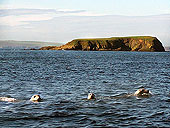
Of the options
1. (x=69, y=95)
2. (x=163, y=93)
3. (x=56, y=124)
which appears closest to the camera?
(x=56, y=124)

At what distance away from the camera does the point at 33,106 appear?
20094 millimetres

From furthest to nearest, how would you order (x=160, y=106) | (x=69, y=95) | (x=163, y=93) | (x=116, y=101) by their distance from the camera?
(x=163, y=93) < (x=69, y=95) < (x=116, y=101) < (x=160, y=106)

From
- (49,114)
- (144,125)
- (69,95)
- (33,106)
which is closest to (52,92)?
(69,95)

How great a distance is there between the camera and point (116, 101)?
22.3 m

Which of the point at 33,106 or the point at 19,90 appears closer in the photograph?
the point at 33,106

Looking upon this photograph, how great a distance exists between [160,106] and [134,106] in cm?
195

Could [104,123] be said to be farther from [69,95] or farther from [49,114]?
[69,95]

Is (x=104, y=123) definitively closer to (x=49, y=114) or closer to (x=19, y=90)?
(x=49, y=114)

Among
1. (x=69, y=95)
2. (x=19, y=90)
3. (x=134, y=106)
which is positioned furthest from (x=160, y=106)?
(x=19, y=90)

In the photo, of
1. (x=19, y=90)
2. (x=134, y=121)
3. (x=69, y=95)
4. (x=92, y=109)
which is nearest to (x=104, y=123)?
(x=134, y=121)

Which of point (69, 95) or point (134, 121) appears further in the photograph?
point (69, 95)

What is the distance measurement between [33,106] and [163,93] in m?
12.8

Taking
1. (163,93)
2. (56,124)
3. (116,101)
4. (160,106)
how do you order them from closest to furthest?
(56,124) → (160,106) → (116,101) → (163,93)

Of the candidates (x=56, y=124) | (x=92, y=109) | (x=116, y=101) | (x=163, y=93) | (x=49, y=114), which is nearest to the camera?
(x=56, y=124)
